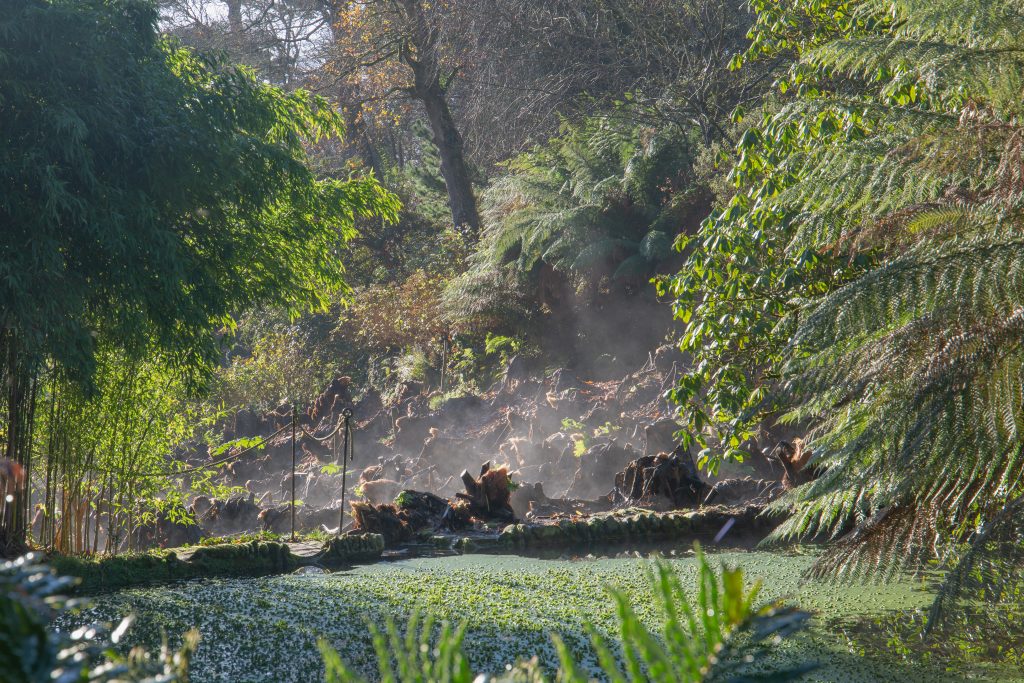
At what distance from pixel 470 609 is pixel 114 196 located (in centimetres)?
381

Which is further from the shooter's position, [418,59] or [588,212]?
[418,59]

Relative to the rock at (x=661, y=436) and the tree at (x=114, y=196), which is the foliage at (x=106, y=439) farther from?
the rock at (x=661, y=436)

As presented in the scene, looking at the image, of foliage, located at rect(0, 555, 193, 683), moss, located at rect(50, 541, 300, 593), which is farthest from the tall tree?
foliage, located at rect(0, 555, 193, 683)

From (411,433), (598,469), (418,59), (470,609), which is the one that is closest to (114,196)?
(470,609)

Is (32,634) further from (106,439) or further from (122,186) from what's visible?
(106,439)

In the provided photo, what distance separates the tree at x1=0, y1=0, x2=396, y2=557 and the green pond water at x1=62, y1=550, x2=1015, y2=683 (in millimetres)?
1813

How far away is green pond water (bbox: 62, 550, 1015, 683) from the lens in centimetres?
392

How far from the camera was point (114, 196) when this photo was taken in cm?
645

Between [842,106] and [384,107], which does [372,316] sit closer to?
[384,107]

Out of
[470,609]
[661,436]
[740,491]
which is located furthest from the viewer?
[661,436]

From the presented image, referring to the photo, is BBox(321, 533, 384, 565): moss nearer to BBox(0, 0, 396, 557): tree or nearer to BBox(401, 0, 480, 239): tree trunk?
BBox(0, 0, 396, 557): tree

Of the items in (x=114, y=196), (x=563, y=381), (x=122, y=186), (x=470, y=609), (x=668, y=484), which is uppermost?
(x=122, y=186)

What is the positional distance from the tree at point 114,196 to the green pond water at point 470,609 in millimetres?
1813

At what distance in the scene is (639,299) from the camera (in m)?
14.0
